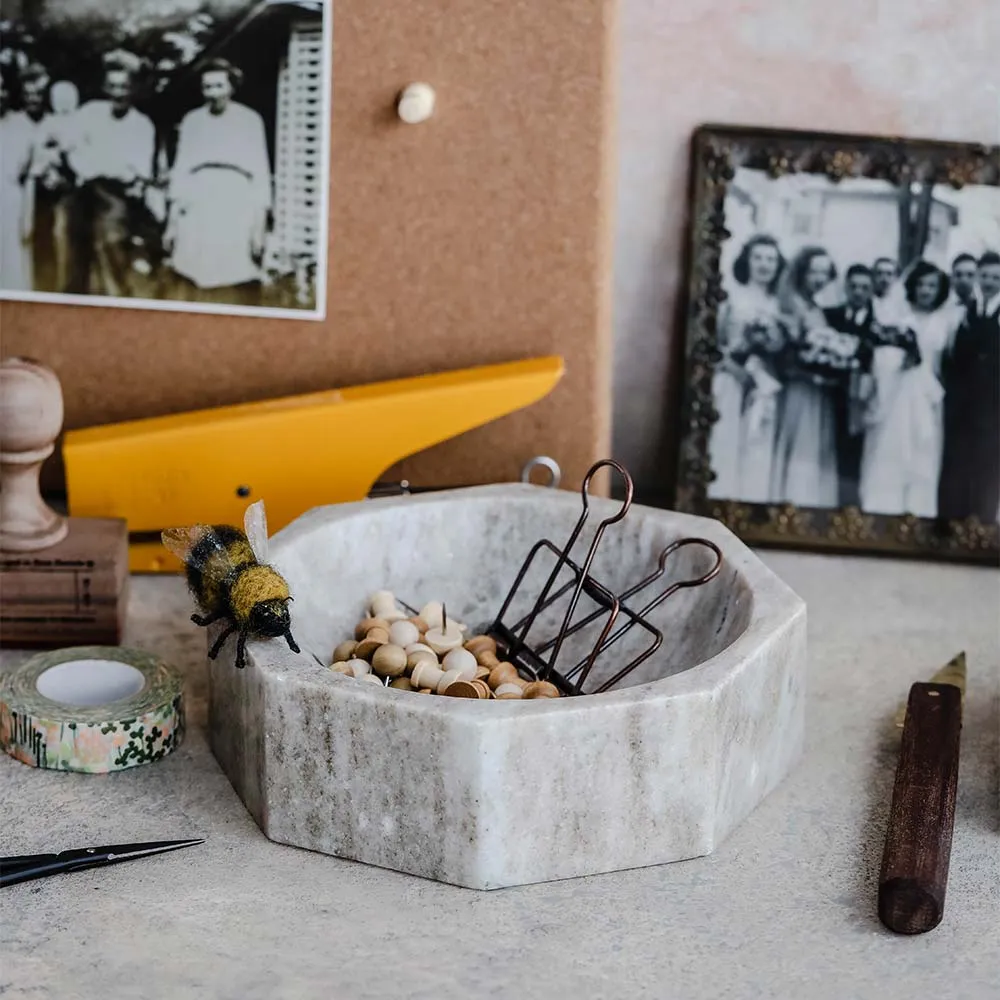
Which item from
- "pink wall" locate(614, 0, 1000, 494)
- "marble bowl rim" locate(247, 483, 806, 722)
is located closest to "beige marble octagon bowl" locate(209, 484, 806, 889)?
"marble bowl rim" locate(247, 483, 806, 722)

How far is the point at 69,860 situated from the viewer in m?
0.68

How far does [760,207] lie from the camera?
42.1 inches

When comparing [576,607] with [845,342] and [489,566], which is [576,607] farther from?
[845,342]

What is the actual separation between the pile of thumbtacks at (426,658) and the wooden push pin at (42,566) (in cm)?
16

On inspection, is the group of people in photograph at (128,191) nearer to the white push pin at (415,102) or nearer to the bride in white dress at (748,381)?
the white push pin at (415,102)

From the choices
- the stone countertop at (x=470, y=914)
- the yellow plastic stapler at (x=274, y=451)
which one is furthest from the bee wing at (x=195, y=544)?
the yellow plastic stapler at (x=274, y=451)

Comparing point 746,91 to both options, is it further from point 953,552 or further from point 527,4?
point 953,552

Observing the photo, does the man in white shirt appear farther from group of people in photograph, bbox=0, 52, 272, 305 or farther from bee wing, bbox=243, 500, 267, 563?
bee wing, bbox=243, 500, 267, 563

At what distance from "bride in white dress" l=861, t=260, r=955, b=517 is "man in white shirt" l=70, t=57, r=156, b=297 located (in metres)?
0.54

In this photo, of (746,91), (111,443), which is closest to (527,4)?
(746,91)

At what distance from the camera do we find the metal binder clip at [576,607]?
808 millimetres

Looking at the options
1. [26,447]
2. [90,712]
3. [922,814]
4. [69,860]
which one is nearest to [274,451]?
[26,447]

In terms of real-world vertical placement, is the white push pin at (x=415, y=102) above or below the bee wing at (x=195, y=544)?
above

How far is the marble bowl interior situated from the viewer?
83 centimetres
